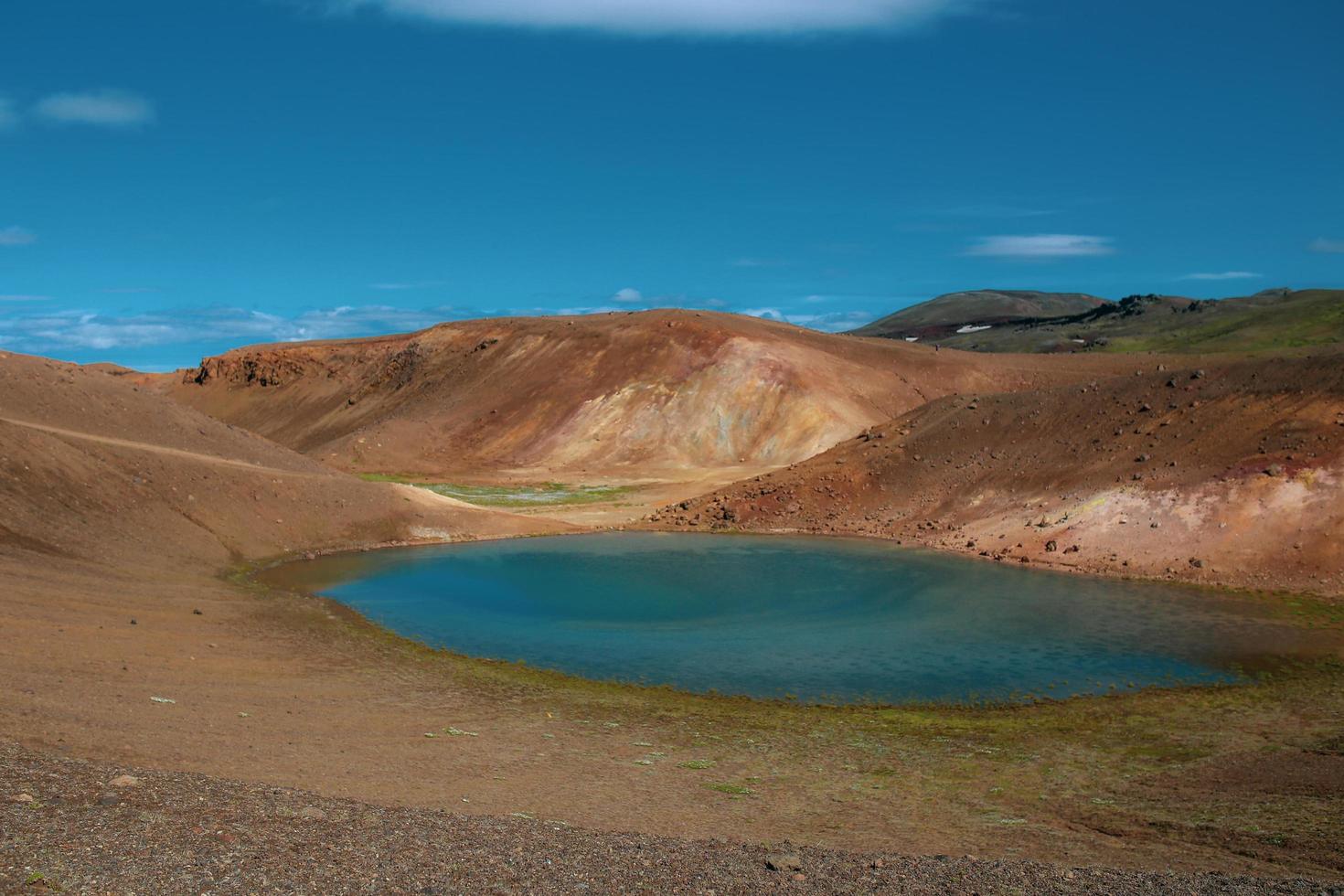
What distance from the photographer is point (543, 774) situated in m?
14.8

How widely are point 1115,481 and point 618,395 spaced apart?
5252 centimetres

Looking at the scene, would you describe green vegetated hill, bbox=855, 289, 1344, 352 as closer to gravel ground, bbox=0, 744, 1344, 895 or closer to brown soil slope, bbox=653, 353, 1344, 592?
brown soil slope, bbox=653, 353, 1344, 592

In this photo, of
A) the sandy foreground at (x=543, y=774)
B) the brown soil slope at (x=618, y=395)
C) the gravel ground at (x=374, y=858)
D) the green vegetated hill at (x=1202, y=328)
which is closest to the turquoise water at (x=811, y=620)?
the sandy foreground at (x=543, y=774)

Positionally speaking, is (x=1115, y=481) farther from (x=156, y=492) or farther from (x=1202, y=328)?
(x=1202, y=328)

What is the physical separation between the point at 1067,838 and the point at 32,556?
26.4m

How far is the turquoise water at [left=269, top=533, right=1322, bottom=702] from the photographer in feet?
74.5

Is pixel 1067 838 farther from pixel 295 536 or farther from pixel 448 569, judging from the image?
pixel 295 536

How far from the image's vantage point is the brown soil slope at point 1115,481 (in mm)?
34531

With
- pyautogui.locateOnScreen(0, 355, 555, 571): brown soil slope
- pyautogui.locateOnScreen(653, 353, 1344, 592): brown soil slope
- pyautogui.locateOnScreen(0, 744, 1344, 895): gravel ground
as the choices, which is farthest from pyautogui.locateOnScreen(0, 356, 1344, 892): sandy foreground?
pyautogui.locateOnScreen(653, 353, 1344, 592): brown soil slope

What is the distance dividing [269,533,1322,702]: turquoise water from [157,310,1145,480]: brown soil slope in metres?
34.3

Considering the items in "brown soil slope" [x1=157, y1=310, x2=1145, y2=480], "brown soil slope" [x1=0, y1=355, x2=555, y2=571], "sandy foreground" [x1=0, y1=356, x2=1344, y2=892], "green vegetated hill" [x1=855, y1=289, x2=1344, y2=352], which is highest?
"green vegetated hill" [x1=855, y1=289, x2=1344, y2=352]

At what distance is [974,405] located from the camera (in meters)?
52.6

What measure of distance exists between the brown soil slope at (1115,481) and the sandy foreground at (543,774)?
539 inches

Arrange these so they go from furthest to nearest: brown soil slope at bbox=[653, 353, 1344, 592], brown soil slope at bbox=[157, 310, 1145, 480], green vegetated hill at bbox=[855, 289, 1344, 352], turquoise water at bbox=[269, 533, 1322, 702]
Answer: green vegetated hill at bbox=[855, 289, 1344, 352] < brown soil slope at bbox=[157, 310, 1145, 480] < brown soil slope at bbox=[653, 353, 1344, 592] < turquoise water at bbox=[269, 533, 1322, 702]
